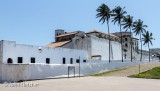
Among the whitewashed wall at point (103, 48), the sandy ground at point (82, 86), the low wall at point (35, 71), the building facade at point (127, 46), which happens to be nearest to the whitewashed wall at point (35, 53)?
the low wall at point (35, 71)

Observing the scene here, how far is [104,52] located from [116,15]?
10.9 m

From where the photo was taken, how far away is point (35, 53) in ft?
148

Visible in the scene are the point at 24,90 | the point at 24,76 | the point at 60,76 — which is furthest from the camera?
the point at 60,76

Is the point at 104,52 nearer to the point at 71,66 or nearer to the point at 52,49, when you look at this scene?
the point at 52,49

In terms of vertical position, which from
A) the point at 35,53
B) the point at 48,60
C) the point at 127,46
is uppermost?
the point at 127,46

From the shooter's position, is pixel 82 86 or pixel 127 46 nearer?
pixel 82 86

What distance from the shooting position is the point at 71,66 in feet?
135

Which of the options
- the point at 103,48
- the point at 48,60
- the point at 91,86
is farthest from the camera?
the point at 103,48

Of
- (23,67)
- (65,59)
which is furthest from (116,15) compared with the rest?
(23,67)

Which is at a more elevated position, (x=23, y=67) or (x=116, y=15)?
(x=116, y=15)

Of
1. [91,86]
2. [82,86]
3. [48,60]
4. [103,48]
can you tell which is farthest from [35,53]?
[103,48]

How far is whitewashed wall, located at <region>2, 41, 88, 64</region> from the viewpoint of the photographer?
40.2m

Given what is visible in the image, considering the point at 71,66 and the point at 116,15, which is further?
the point at 116,15

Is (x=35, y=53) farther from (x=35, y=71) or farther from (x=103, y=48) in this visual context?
(x=103, y=48)
